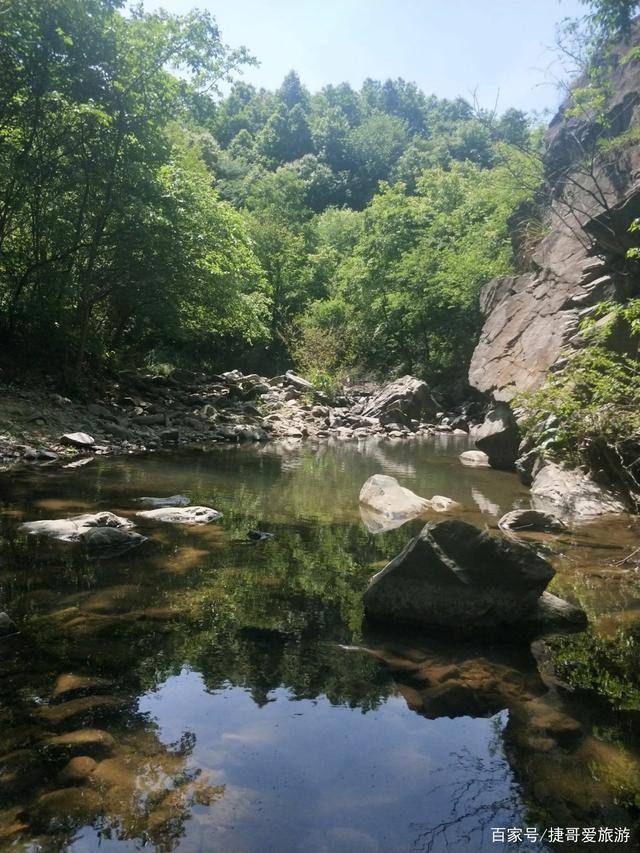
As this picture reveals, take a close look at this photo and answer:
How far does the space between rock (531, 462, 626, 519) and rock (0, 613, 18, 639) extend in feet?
26.9

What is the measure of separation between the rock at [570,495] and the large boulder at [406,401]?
14014 millimetres

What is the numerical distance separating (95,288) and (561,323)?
13485 mm

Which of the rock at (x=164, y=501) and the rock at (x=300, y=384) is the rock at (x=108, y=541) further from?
the rock at (x=300, y=384)

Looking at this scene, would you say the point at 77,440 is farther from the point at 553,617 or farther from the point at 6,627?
the point at 553,617

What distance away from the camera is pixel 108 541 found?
7168mm

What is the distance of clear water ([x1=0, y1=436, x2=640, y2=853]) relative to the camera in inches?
117

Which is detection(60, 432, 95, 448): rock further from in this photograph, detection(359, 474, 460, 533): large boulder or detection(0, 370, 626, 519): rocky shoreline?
detection(359, 474, 460, 533): large boulder

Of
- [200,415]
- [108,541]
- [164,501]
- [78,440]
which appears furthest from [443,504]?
[200,415]

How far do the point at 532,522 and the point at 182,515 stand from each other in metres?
4.87

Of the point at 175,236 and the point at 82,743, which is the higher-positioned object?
the point at 175,236

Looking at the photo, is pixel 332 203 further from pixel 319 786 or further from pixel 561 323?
pixel 319 786

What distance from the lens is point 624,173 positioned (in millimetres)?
14227

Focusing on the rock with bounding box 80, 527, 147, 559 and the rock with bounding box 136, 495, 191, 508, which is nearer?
the rock with bounding box 80, 527, 147, 559

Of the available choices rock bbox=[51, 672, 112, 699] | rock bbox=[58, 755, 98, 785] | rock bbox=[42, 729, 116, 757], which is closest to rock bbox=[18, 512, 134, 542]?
rock bbox=[51, 672, 112, 699]
